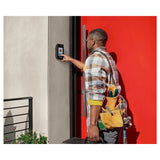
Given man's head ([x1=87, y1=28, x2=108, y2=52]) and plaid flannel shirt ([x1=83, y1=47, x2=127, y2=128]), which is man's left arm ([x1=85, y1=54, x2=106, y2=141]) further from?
man's head ([x1=87, y1=28, x2=108, y2=52])

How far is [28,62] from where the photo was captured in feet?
8.05

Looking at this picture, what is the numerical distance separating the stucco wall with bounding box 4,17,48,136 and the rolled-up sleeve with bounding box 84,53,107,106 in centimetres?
74

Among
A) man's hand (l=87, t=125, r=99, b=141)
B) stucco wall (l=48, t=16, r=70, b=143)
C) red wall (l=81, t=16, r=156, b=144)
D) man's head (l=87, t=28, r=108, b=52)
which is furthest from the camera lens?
stucco wall (l=48, t=16, r=70, b=143)

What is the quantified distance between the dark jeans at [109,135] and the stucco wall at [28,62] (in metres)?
0.83

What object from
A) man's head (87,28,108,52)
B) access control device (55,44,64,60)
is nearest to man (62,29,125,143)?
man's head (87,28,108,52)

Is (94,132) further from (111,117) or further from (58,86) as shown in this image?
(58,86)

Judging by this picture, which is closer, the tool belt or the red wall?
the tool belt

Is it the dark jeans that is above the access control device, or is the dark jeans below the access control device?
below

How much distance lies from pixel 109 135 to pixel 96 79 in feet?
1.74

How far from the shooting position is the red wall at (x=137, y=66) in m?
2.03

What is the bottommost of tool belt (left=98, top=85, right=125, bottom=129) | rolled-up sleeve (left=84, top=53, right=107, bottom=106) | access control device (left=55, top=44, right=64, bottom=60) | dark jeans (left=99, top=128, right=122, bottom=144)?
dark jeans (left=99, top=128, right=122, bottom=144)

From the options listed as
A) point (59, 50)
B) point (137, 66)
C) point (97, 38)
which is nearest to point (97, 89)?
point (97, 38)

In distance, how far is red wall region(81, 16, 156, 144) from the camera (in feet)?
6.66

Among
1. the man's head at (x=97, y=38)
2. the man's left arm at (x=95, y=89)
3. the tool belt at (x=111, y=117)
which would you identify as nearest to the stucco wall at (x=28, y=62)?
the man's head at (x=97, y=38)
